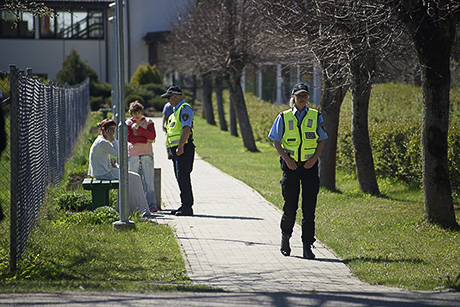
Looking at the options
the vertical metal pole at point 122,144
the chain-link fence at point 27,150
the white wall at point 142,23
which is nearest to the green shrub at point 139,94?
the white wall at point 142,23

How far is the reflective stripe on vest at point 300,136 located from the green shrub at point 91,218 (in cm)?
Result: 282

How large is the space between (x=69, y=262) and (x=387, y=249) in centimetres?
358

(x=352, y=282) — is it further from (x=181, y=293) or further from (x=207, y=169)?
(x=207, y=169)

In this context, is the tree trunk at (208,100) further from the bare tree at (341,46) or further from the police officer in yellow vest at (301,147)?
the police officer in yellow vest at (301,147)

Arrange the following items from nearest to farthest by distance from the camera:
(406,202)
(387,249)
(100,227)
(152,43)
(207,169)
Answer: (387,249)
(100,227)
(406,202)
(207,169)
(152,43)

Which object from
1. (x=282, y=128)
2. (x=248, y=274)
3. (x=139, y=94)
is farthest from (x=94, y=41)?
(x=248, y=274)

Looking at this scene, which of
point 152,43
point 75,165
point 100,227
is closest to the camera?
point 100,227

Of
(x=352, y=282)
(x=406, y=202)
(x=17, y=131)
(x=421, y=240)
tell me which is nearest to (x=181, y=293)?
(x=352, y=282)

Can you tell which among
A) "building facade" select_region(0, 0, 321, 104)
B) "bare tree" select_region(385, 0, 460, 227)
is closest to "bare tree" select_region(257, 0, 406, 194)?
"bare tree" select_region(385, 0, 460, 227)

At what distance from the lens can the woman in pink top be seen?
37.5 ft

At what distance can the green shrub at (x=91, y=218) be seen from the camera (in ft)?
31.3

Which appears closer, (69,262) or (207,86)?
(69,262)

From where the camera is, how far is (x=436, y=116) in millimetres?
9523

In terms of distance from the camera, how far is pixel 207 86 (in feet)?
122
